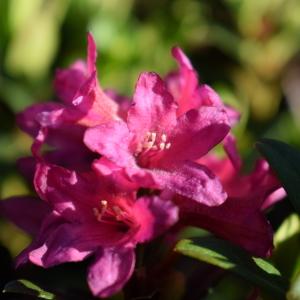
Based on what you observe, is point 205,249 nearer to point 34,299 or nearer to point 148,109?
point 148,109

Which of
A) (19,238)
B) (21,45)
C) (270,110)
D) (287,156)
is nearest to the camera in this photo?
(287,156)

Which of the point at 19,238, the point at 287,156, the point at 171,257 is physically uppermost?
the point at 287,156

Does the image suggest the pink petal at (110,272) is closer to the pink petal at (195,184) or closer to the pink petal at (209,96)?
the pink petal at (195,184)

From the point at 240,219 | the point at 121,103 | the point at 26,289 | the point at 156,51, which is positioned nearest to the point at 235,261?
the point at 240,219

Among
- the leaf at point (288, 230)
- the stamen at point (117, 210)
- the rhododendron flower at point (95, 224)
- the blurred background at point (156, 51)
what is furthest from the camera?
the blurred background at point (156, 51)

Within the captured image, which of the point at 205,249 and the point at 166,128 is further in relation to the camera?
the point at 166,128

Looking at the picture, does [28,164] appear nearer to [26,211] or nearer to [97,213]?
[26,211]

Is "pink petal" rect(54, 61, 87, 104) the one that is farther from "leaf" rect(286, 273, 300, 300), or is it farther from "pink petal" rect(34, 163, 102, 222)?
"leaf" rect(286, 273, 300, 300)

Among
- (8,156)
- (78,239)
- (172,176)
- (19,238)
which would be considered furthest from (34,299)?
(8,156)

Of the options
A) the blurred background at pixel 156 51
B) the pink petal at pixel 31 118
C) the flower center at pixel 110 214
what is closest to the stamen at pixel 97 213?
the flower center at pixel 110 214
